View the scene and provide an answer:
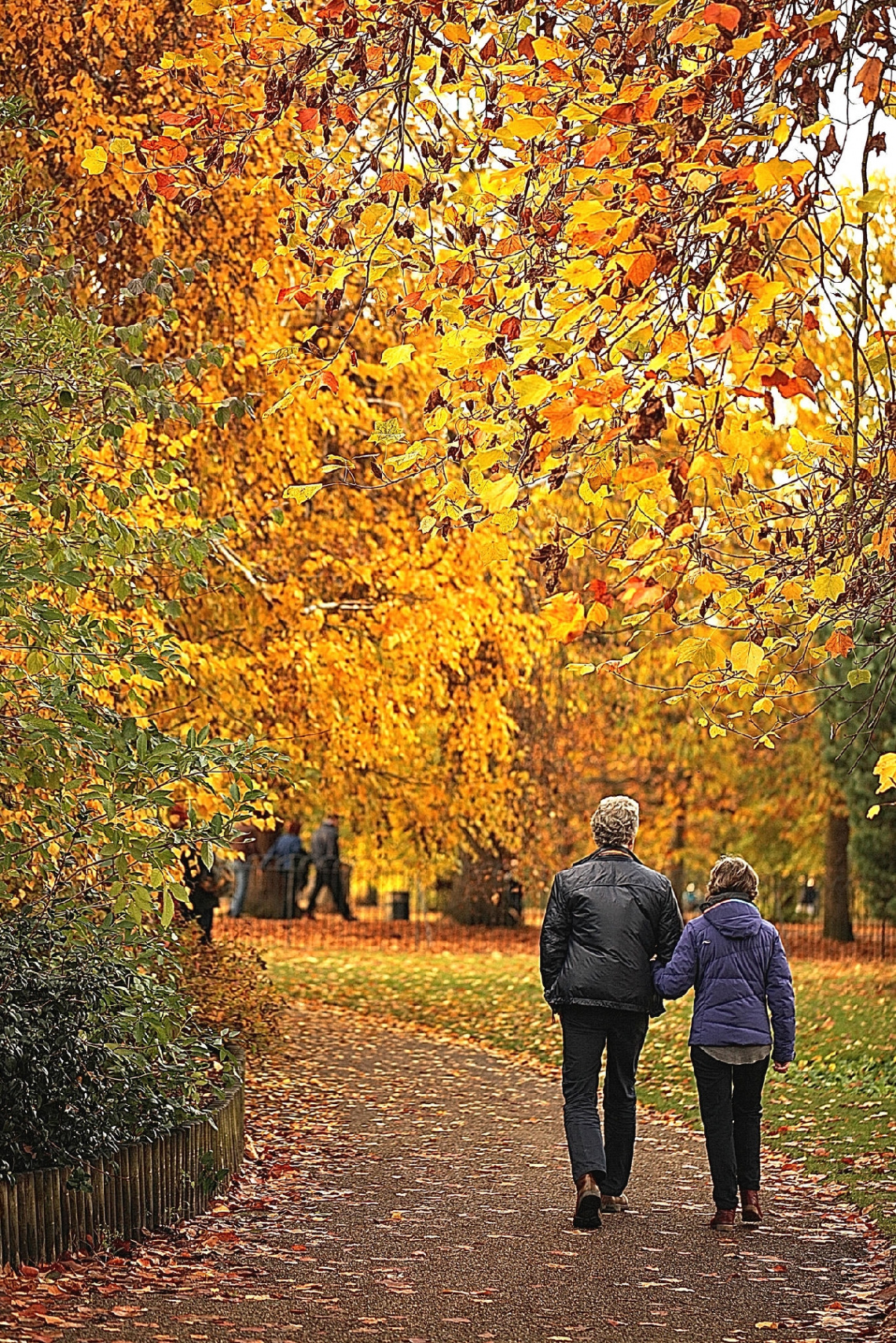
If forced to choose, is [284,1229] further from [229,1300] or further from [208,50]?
[208,50]

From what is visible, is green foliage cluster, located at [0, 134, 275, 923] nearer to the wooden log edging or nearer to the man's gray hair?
the wooden log edging

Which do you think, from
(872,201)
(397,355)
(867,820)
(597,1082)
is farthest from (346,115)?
(867,820)

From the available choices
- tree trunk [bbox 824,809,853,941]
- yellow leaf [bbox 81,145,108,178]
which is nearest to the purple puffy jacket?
yellow leaf [bbox 81,145,108,178]

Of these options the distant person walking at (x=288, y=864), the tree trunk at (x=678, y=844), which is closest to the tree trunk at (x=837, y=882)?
the tree trunk at (x=678, y=844)

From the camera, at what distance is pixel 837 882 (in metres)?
25.6

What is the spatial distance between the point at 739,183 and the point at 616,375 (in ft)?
3.00

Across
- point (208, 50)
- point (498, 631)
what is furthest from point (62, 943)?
point (498, 631)

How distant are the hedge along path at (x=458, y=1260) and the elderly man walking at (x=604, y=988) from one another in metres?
0.32

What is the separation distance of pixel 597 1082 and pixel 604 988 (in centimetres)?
44

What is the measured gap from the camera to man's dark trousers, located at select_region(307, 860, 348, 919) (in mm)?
27438

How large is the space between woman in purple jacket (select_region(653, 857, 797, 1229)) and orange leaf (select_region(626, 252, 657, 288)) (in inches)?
165

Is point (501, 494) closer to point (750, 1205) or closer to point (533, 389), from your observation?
point (533, 389)

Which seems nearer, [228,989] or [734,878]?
[734,878]

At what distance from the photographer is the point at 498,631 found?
14.5 meters
